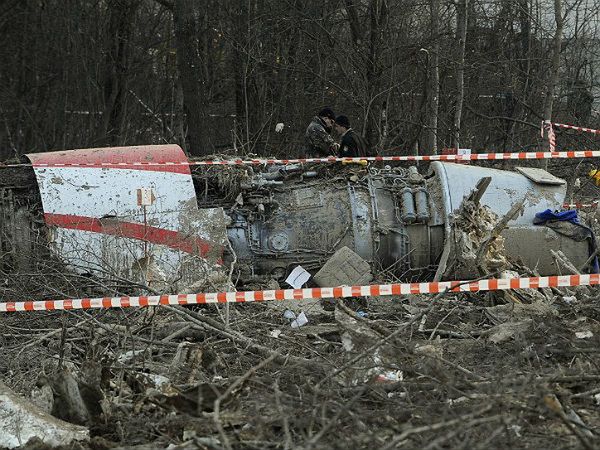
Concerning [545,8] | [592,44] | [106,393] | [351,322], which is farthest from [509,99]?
[106,393]

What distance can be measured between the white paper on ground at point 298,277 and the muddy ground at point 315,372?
1.83 ft

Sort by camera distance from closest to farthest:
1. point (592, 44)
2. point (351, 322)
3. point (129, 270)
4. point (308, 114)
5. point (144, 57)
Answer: point (351, 322) → point (129, 270) → point (308, 114) → point (592, 44) → point (144, 57)

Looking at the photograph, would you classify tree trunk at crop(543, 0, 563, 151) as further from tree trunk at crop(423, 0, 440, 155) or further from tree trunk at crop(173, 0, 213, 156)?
tree trunk at crop(173, 0, 213, 156)

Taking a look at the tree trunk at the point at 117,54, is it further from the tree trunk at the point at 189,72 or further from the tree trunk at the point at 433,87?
the tree trunk at the point at 433,87

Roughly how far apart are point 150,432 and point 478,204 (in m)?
4.95

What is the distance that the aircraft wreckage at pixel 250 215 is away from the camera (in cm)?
860

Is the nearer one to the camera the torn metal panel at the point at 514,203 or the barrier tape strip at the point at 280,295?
the barrier tape strip at the point at 280,295

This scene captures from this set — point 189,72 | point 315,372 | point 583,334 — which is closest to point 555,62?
point 189,72

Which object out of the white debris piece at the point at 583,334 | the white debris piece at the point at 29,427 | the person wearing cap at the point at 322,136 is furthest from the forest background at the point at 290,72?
the white debris piece at the point at 29,427

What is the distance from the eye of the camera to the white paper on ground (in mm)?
8922

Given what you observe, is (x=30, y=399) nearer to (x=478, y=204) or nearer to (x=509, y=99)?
(x=478, y=204)

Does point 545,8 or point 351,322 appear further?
point 545,8

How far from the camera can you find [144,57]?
77.3 ft

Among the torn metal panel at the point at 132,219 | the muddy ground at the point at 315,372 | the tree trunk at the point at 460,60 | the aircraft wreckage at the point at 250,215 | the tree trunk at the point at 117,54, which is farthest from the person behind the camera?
the tree trunk at the point at 117,54
